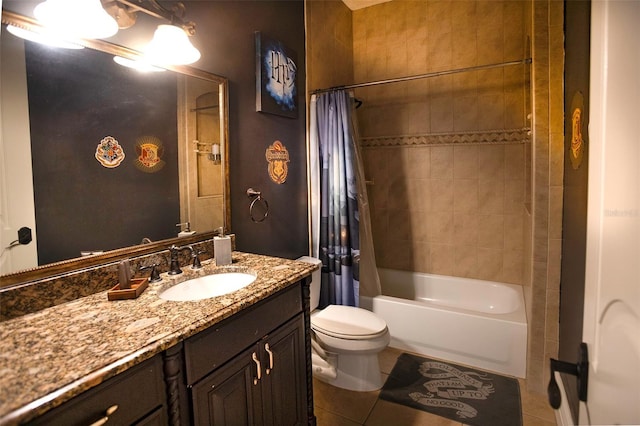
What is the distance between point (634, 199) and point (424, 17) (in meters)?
3.00

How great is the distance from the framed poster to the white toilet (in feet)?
4.47

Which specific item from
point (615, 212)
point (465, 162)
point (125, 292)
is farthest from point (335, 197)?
point (615, 212)

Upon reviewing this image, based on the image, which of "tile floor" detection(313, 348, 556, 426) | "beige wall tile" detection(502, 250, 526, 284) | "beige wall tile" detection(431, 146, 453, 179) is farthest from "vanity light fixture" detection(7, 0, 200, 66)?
"beige wall tile" detection(502, 250, 526, 284)

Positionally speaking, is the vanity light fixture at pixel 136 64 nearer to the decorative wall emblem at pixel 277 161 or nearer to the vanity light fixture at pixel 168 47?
the vanity light fixture at pixel 168 47

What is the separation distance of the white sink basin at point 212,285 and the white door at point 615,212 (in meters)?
1.12

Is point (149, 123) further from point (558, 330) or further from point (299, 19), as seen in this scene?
point (558, 330)

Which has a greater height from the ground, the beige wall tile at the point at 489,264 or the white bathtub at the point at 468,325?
the beige wall tile at the point at 489,264

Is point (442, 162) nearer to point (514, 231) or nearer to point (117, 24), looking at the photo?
point (514, 231)

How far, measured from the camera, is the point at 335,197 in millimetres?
2471

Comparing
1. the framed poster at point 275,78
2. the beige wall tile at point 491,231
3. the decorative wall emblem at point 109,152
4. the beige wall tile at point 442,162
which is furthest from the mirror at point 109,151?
the beige wall tile at point 491,231

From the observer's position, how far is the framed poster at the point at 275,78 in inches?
80.6

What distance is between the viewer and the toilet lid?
1.93 metres

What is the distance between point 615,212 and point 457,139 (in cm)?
257

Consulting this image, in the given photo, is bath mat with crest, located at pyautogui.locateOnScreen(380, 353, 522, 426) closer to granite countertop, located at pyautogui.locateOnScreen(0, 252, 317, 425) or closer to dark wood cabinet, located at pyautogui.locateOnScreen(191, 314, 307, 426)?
dark wood cabinet, located at pyautogui.locateOnScreen(191, 314, 307, 426)
